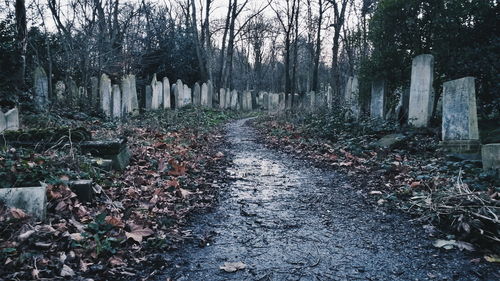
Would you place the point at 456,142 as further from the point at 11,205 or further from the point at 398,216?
the point at 11,205

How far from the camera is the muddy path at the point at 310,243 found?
95.6 inches

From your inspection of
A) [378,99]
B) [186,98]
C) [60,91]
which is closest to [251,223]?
[378,99]

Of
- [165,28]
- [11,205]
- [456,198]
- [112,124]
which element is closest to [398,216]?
[456,198]

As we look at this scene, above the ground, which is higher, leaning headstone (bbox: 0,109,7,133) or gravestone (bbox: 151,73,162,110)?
gravestone (bbox: 151,73,162,110)

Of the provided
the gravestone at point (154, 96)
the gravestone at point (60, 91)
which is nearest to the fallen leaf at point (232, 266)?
the gravestone at point (60, 91)

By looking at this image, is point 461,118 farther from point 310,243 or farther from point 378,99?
point 310,243

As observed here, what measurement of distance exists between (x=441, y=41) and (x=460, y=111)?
259cm

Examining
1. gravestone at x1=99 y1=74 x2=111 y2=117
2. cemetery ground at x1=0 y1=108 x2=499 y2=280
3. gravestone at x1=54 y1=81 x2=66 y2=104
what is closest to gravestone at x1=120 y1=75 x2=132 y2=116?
gravestone at x1=99 y1=74 x2=111 y2=117

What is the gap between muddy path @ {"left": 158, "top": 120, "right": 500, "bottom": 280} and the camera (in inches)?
95.6

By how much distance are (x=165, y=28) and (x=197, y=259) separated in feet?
63.0

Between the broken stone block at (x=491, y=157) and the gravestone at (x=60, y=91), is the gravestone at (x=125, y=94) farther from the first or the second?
the broken stone block at (x=491, y=157)

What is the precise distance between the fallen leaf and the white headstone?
206 inches

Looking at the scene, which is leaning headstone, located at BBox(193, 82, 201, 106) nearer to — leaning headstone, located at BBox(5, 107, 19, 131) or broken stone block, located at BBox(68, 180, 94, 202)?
leaning headstone, located at BBox(5, 107, 19, 131)

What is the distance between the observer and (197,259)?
8.68 feet
